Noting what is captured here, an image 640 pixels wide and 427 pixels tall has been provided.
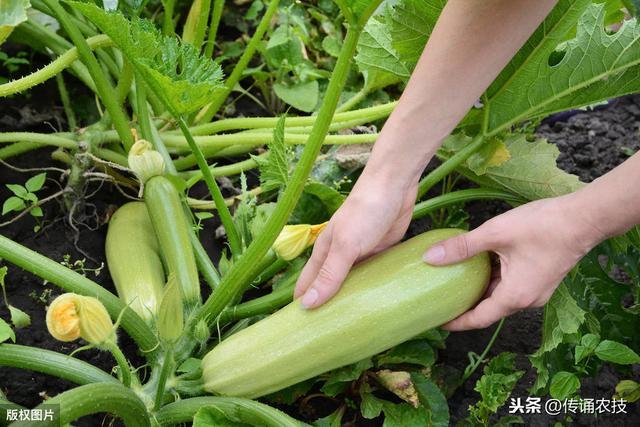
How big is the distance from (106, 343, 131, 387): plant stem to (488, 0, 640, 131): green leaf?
97 centimetres

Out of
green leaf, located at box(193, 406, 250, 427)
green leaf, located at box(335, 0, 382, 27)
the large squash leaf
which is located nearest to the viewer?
green leaf, located at box(335, 0, 382, 27)

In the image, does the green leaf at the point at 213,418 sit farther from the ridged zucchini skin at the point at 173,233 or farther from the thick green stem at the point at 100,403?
the ridged zucchini skin at the point at 173,233

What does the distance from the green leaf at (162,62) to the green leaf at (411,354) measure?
0.71m

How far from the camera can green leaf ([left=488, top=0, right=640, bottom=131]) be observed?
159 cm

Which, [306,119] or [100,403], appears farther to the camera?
[306,119]

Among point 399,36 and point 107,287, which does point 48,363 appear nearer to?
point 107,287

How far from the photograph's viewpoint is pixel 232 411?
4.73 feet

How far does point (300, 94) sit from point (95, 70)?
81 centimetres

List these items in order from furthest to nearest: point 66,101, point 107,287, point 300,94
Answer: point 300,94
point 66,101
point 107,287

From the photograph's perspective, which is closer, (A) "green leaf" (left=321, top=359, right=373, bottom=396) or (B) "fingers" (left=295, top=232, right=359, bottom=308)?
(B) "fingers" (left=295, top=232, right=359, bottom=308)

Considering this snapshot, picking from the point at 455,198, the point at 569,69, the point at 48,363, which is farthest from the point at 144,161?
the point at 569,69

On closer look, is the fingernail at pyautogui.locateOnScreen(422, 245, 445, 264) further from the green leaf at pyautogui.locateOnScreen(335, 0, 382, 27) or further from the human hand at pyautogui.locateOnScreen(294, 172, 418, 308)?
the green leaf at pyautogui.locateOnScreen(335, 0, 382, 27)

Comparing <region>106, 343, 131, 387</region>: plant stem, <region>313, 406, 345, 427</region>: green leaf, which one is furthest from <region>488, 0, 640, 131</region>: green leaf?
<region>106, 343, 131, 387</region>: plant stem

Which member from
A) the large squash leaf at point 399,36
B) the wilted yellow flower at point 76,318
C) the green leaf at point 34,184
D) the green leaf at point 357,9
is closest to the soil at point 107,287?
the green leaf at point 34,184
